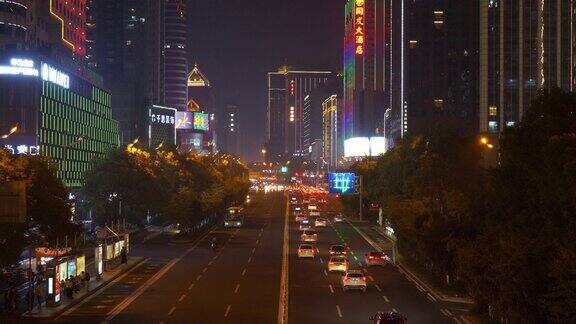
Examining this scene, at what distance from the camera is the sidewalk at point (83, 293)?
4481 cm

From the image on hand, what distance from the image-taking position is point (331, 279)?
61000 mm

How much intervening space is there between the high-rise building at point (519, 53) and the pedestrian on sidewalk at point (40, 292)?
13211 cm

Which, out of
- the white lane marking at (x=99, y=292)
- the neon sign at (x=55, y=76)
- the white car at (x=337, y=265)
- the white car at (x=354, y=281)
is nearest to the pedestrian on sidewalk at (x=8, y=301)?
A: the white lane marking at (x=99, y=292)

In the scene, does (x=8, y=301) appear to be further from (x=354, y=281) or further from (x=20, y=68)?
(x=20, y=68)

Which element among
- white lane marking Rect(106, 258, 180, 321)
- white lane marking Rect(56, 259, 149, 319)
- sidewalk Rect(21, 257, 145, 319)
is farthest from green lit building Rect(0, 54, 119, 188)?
white lane marking Rect(56, 259, 149, 319)

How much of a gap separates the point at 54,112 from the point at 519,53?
87568 millimetres

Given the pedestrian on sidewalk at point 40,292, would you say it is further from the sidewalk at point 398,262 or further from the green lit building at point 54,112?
the green lit building at point 54,112

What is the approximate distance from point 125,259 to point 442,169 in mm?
23358

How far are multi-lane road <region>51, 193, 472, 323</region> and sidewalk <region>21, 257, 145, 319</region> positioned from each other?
53 centimetres

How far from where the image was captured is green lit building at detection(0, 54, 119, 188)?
125 meters

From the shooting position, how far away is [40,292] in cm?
4662

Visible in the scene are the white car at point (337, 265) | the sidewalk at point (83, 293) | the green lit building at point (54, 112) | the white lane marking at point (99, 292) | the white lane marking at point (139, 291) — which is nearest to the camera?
the sidewalk at point (83, 293)

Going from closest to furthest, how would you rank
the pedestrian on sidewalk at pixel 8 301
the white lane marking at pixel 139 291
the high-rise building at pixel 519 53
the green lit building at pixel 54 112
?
the pedestrian on sidewalk at pixel 8 301, the white lane marking at pixel 139 291, the green lit building at pixel 54 112, the high-rise building at pixel 519 53

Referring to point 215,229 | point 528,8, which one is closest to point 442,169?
point 215,229
